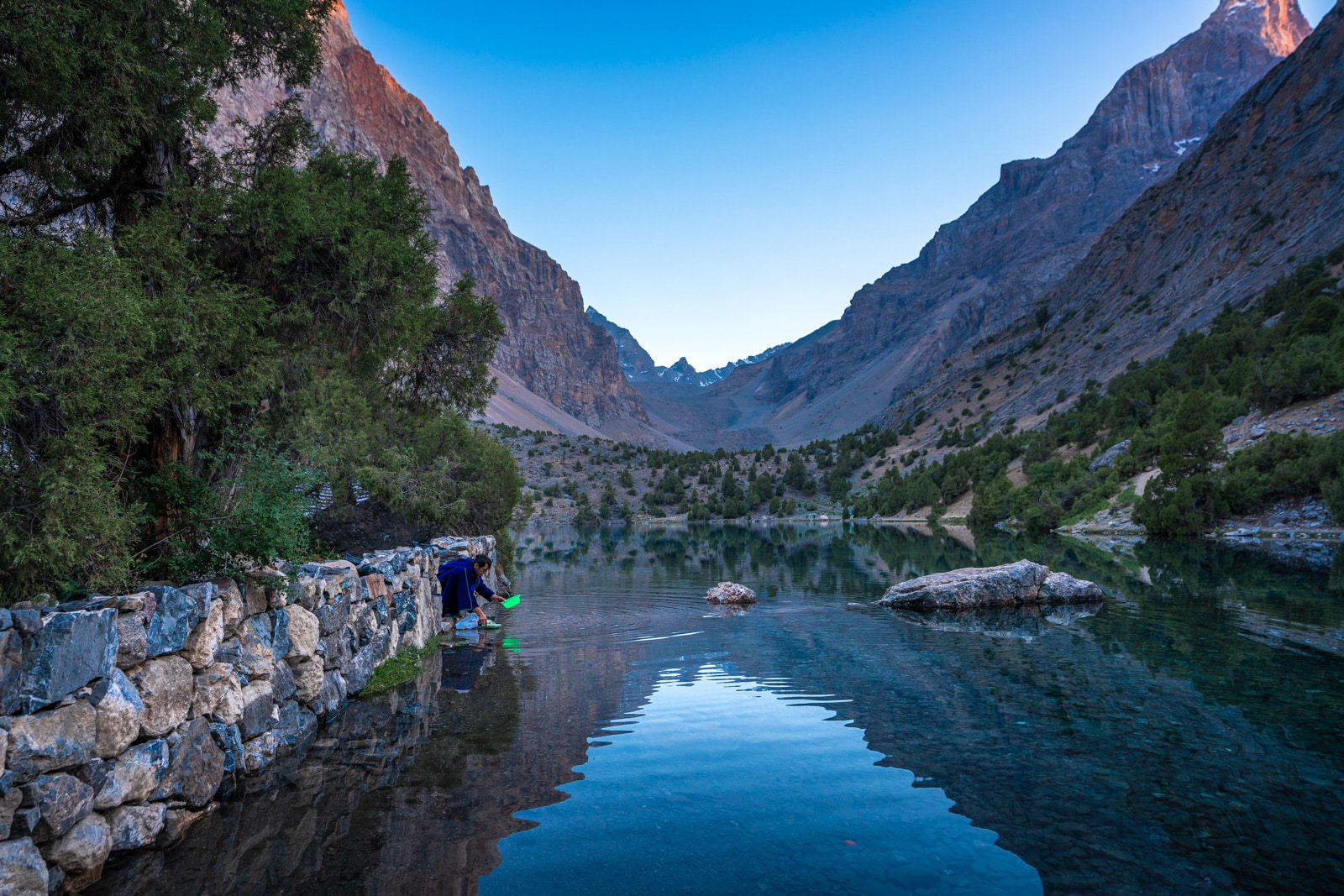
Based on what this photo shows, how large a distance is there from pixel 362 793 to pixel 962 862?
494 centimetres

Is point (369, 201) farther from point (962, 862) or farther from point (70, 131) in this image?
point (962, 862)

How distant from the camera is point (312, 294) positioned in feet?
33.5

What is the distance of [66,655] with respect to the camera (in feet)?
16.1

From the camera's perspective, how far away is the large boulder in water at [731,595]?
65.2 ft

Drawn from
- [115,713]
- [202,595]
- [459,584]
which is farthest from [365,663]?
[459,584]

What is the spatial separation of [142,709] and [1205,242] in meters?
108

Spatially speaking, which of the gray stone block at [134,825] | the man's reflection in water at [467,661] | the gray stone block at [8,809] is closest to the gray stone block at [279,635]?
the gray stone block at [134,825]

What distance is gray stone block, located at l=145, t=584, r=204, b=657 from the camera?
18.8 ft

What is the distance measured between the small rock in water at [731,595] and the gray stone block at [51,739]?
16.0 meters

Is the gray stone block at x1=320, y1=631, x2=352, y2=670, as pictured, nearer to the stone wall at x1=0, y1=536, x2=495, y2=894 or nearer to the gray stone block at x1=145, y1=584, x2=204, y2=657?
the stone wall at x1=0, y1=536, x2=495, y2=894

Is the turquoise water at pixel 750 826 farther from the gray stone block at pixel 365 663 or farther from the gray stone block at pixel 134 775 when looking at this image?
the gray stone block at pixel 365 663

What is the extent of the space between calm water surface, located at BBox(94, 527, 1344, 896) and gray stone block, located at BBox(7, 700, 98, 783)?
0.93m

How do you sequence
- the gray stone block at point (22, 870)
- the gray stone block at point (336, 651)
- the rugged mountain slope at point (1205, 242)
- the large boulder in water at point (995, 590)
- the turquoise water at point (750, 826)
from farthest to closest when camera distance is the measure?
the rugged mountain slope at point (1205, 242) < the large boulder in water at point (995, 590) < the gray stone block at point (336, 651) < the turquoise water at point (750, 826) < the gray stone block at point (22, 870)

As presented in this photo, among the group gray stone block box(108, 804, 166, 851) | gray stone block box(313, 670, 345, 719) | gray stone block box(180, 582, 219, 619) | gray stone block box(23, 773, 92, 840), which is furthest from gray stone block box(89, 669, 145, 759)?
gray stone block box(313, 670, 345, 719)
